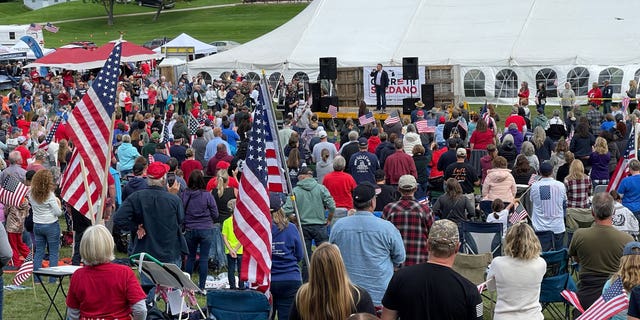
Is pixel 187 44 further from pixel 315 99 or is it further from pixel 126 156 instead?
→ pixel 126 156

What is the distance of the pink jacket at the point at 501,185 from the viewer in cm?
1390

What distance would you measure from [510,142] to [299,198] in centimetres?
733

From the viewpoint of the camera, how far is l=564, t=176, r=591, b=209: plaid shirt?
13.7m

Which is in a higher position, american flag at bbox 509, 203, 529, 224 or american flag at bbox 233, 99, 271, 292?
american flag at bbox 233, 99, 271, 292

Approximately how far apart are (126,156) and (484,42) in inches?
772

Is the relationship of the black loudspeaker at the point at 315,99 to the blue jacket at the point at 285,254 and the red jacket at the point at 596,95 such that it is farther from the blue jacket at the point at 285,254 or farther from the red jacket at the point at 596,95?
the blue jacket at the point at 285,254

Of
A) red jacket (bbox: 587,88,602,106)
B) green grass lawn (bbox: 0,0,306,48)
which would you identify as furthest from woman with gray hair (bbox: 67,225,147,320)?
green grass lawn (bbox: 0,0,306,48)

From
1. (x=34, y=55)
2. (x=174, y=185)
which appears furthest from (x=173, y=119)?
(x=34, y=55)

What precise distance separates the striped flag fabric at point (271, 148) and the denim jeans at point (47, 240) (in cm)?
389

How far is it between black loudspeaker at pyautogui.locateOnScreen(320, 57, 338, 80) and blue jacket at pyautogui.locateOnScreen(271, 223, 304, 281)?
22792 mm

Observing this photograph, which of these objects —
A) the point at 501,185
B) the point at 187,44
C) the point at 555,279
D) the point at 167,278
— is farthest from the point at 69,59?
the point at 555,279

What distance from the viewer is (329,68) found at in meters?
31.8

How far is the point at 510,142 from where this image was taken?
59.9ft

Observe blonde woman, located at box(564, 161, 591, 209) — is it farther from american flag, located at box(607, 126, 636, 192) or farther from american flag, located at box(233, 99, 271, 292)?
american flag, located at box(233, 99, 271, 292)
